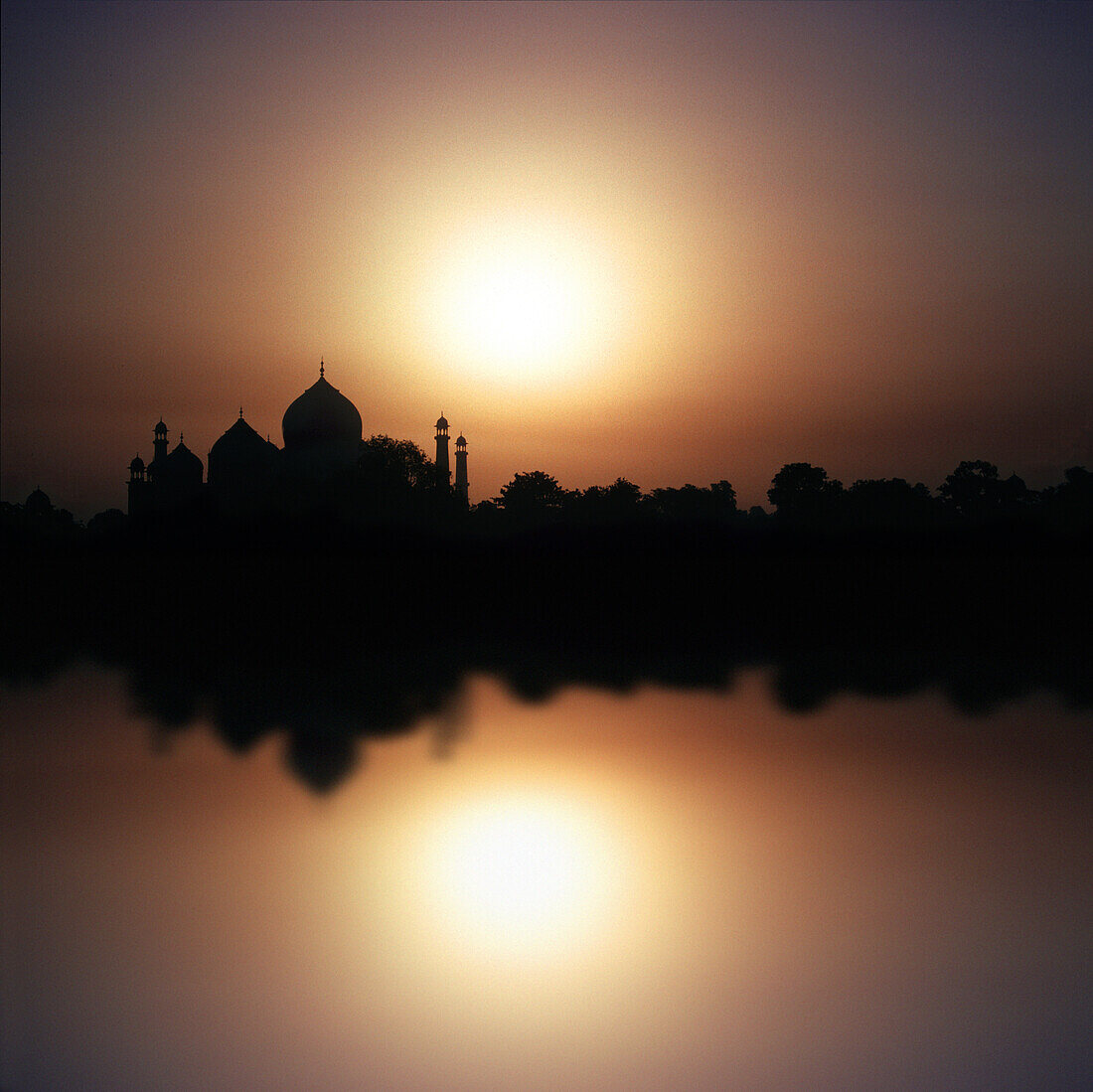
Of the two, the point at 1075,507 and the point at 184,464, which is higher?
the point at 184,464

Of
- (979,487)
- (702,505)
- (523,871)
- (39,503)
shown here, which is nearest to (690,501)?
(702,505)

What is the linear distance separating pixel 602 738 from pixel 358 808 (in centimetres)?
405

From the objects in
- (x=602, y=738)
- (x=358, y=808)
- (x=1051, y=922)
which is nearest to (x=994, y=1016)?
(x=1051, y=922)

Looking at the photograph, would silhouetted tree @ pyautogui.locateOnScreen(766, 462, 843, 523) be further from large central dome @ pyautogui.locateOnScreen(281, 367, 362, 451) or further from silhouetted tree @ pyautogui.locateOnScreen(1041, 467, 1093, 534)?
large central dome @ pyautogui.locateOnScreen(281, 367, 362, 451)

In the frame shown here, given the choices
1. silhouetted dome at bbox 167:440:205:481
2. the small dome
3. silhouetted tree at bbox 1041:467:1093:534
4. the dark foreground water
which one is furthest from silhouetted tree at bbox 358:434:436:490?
the dark foreground water

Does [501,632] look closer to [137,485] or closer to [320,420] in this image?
[320,420]

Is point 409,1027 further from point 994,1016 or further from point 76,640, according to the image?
point 76,640

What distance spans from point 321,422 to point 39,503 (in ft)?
115

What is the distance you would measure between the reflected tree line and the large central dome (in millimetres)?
19881

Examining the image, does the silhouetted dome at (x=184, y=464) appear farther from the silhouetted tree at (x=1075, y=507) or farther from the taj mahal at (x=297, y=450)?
the silhouetted tree at (x=1075, y=507)

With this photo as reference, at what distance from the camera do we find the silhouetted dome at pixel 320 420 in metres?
58.9

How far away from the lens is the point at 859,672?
1944 cm

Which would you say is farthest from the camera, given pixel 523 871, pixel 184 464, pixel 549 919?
pixel 184 464

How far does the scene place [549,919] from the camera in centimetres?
702
